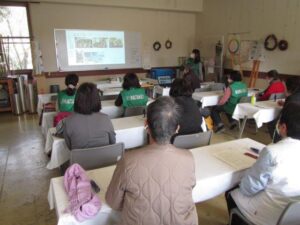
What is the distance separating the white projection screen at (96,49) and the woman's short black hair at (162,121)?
19.5ft

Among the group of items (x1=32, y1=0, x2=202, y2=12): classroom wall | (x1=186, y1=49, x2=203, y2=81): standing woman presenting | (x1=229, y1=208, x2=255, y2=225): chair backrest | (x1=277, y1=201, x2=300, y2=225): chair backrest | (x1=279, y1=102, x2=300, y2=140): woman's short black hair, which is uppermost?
(x1=32, y1=0, x2=202, y2=12): classroom wall

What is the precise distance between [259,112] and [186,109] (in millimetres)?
1515

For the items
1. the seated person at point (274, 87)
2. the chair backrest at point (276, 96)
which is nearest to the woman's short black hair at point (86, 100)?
the chair backrest at point (276, 96)

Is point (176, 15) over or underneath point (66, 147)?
over

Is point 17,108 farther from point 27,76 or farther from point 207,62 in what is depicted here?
point 207,62

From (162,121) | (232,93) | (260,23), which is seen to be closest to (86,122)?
(162,121)

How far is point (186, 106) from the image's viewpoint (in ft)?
7.95

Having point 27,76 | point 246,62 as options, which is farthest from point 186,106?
point 27,76

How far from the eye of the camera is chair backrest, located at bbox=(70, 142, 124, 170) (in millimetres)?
1828

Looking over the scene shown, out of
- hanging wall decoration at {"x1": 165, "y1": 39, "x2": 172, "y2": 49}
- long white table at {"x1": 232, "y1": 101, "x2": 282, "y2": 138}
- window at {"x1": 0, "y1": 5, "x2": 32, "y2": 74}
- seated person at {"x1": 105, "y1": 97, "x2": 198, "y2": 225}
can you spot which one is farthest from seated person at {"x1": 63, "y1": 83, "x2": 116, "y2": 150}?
hanging wall decoration at {"x1": 165, "y1": 39, "x2": 172, "y2": 49}

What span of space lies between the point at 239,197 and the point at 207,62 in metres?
6.30

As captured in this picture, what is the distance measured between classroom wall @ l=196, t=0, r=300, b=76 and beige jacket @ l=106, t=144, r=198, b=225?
5.22 m

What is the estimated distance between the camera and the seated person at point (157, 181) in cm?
106

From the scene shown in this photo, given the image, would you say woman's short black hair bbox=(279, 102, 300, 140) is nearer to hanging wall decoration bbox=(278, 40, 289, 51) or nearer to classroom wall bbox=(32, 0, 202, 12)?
hanging wall decoration bbox=(278, 40, 289, 51)
